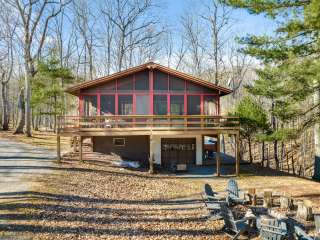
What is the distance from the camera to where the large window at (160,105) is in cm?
2002

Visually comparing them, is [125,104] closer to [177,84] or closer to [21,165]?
[177,84]

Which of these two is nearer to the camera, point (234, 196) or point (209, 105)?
point (234, 196)

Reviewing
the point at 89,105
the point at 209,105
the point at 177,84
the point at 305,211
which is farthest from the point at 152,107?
the point at 305,211

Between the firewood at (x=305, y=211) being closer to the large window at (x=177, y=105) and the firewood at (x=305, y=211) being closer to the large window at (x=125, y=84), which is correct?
the large window at (x=177, y=105)

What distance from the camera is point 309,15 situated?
409 inches

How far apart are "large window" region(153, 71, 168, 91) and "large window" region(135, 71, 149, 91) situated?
0.51 metres

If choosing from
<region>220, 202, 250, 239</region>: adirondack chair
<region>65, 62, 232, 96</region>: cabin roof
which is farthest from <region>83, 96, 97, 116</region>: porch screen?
<region>220, 202, 250, 239</region>: adirondack chair

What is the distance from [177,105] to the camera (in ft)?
66.3

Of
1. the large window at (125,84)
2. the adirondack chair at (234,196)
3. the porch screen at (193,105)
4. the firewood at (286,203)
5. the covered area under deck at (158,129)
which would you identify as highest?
the large window at (125,84)

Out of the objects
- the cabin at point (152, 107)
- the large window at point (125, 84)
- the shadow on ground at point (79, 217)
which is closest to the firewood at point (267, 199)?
the shadow on ground at point (79, 217)

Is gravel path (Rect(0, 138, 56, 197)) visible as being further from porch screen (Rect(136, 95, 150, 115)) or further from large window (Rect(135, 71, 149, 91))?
large window (Rect(135, 71, 149, 91))

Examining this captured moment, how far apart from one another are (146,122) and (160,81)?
3.26 meters

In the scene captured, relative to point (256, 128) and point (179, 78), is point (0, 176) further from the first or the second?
point (256, 128)

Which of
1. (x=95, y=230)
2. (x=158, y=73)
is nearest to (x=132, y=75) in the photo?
(x=158, y=73)
